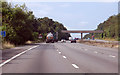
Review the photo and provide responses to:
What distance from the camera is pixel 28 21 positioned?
57500 millimetres

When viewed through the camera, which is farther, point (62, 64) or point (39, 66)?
point (62, 64)

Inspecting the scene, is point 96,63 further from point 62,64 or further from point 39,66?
point 39,66

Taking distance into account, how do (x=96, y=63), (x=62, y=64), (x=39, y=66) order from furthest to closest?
(x=96, y=63), (x=62, y=64), (x=39, y=66)

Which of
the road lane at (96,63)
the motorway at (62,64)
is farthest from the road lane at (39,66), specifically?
the road lane at (96,63)

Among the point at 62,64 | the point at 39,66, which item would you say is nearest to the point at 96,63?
the point at 62,64

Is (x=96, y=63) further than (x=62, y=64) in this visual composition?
Yes

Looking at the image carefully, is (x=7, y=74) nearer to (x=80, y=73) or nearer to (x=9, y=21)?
(x=80, y=73)

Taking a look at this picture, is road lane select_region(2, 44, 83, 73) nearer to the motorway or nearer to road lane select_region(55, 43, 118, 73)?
the motorway

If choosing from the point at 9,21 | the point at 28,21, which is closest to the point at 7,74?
the point at 9,21

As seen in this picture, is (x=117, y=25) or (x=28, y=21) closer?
(x=28, y=21)

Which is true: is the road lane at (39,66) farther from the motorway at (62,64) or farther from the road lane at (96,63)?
the road lane at (96,63)

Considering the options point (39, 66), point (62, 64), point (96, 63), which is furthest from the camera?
point (96, 63)

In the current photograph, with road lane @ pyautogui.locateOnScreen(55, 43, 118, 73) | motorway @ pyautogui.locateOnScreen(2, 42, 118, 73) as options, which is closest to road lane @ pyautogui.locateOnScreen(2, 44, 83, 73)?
motorway @ pyautogui.locateOnScreen(2, 42, 118, 73)

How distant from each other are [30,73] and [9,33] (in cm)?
3746
